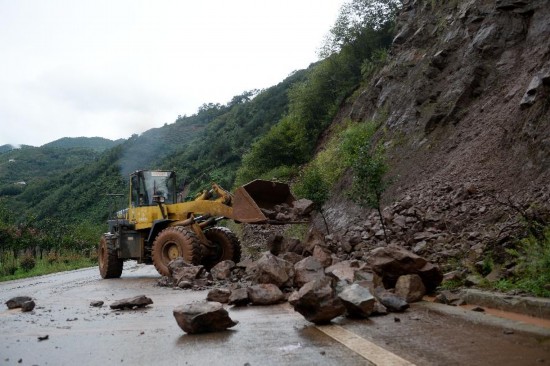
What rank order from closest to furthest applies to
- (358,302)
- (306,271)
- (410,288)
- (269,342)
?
(269,342), (358,302), (410,288), (306,271)

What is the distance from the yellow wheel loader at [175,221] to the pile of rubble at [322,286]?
1731mm

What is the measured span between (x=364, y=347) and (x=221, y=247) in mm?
10248

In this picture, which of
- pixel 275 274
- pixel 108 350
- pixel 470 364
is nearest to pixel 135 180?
pixel 275 274

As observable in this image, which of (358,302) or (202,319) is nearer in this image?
(202,319)

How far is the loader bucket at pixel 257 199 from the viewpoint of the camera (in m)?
11.9

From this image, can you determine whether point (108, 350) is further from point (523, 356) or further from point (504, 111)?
point (504, 111)

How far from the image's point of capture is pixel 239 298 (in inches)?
299

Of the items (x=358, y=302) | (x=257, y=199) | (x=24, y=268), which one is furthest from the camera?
(x=24, y=268)

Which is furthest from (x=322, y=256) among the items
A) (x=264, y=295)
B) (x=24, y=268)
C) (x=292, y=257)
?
(x=24, y=268)

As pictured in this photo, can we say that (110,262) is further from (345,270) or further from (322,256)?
(345,270)

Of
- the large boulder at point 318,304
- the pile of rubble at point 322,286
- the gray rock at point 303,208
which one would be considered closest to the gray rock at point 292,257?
the pile of rubble at point 322,286

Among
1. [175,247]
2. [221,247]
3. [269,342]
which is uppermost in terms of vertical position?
[175,247]

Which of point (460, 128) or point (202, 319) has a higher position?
point (460, 128)

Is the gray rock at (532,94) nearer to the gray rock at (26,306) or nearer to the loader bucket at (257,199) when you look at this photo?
the loader bucket at (257,199)
